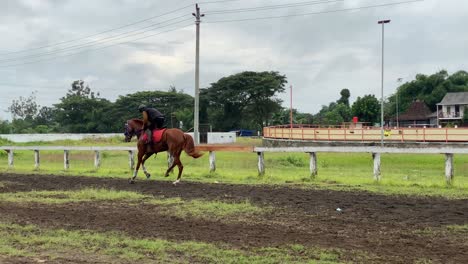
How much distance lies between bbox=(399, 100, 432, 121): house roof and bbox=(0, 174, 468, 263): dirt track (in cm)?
8154

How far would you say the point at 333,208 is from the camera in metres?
10.0

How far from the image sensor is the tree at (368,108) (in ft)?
270

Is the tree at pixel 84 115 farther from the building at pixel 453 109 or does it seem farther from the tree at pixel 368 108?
the building at pixel 453 109

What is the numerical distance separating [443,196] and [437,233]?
4.30m

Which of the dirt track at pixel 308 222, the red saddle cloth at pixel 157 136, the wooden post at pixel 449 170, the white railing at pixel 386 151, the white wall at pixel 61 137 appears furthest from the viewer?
the white wall at pixel 61 137

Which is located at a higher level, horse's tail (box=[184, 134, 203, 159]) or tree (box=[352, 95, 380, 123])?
tree (box=[352, 95, 380, 123])

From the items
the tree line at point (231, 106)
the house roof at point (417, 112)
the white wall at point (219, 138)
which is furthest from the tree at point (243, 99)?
the house roof at point (417, 112)

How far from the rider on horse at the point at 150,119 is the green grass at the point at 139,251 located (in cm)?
862

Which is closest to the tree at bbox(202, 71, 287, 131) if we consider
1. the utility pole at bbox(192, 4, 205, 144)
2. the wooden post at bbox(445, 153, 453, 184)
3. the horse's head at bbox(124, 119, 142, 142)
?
the utility pole at bbox(192, 4, 205, 144)

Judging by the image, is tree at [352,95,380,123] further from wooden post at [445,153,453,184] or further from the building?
wooden post at [445,153,453,184]

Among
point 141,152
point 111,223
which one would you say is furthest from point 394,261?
point 141,152

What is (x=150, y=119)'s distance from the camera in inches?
635

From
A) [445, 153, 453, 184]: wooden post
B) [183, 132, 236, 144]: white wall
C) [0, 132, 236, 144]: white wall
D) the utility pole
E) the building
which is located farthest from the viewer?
the building

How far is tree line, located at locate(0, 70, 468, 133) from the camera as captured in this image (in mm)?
82125
